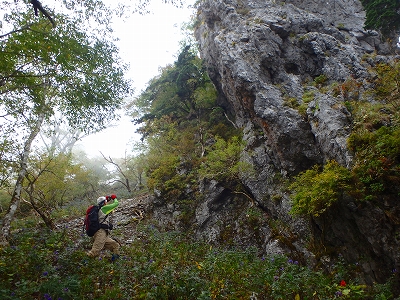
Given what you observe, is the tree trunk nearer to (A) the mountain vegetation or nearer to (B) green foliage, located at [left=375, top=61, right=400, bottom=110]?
(A) the mountain vegetation

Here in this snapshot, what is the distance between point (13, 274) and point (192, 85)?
1591cm

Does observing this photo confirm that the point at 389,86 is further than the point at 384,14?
No

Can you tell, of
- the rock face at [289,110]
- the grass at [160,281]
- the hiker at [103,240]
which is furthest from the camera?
the hiker at [103,240]

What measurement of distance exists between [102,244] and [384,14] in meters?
17.5

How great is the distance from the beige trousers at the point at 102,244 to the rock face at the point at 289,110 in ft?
14.8

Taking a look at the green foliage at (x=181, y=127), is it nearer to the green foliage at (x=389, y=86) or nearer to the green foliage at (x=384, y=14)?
the green foliage at (x=389, y=86)

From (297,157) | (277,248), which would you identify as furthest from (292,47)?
(277,248)

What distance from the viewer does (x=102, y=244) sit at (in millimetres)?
7492

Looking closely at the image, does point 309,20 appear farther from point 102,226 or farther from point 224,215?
point 102,226

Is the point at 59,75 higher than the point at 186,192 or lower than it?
higher

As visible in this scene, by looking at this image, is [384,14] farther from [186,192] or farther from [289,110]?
[186,192]

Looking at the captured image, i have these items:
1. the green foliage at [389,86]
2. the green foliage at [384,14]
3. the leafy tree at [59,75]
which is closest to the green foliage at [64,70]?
the leafy tree at [59,75]

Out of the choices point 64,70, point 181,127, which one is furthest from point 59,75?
point 181,127

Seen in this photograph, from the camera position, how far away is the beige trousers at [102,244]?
735 centimetres
